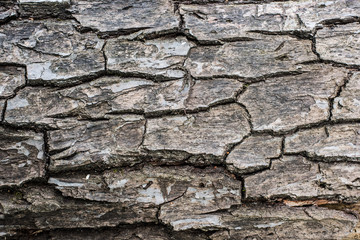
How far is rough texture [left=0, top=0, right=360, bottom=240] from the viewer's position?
137 centimetres

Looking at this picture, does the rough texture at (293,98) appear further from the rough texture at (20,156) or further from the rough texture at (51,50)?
the rough texture at (20,156)

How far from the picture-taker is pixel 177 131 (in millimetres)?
1395

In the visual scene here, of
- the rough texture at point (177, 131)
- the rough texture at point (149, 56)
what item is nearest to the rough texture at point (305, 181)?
the rough texture at point (177, 131)

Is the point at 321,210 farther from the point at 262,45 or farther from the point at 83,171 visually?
the point at 83,171

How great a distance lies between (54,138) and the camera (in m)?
1.38

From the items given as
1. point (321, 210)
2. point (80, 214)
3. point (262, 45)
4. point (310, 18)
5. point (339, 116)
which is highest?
point (310, 18)

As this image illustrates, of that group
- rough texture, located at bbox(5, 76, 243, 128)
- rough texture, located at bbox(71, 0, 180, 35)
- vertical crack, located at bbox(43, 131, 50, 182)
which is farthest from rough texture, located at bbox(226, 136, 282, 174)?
vertical crack, located at bbox(43, 131, 50, 182)

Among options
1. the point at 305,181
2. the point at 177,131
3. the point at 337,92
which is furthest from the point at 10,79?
the point at 337,92

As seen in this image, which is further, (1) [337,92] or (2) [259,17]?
(2) [259,17]

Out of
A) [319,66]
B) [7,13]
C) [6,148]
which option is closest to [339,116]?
[319,66]

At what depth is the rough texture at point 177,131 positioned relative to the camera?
137cm

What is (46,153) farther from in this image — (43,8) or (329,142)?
(329,142)

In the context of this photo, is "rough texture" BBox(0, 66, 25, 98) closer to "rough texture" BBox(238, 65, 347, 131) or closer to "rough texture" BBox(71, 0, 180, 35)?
"rough texture" BBox(71, 0, 180, 35)

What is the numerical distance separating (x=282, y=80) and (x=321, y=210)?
2.15 ft
